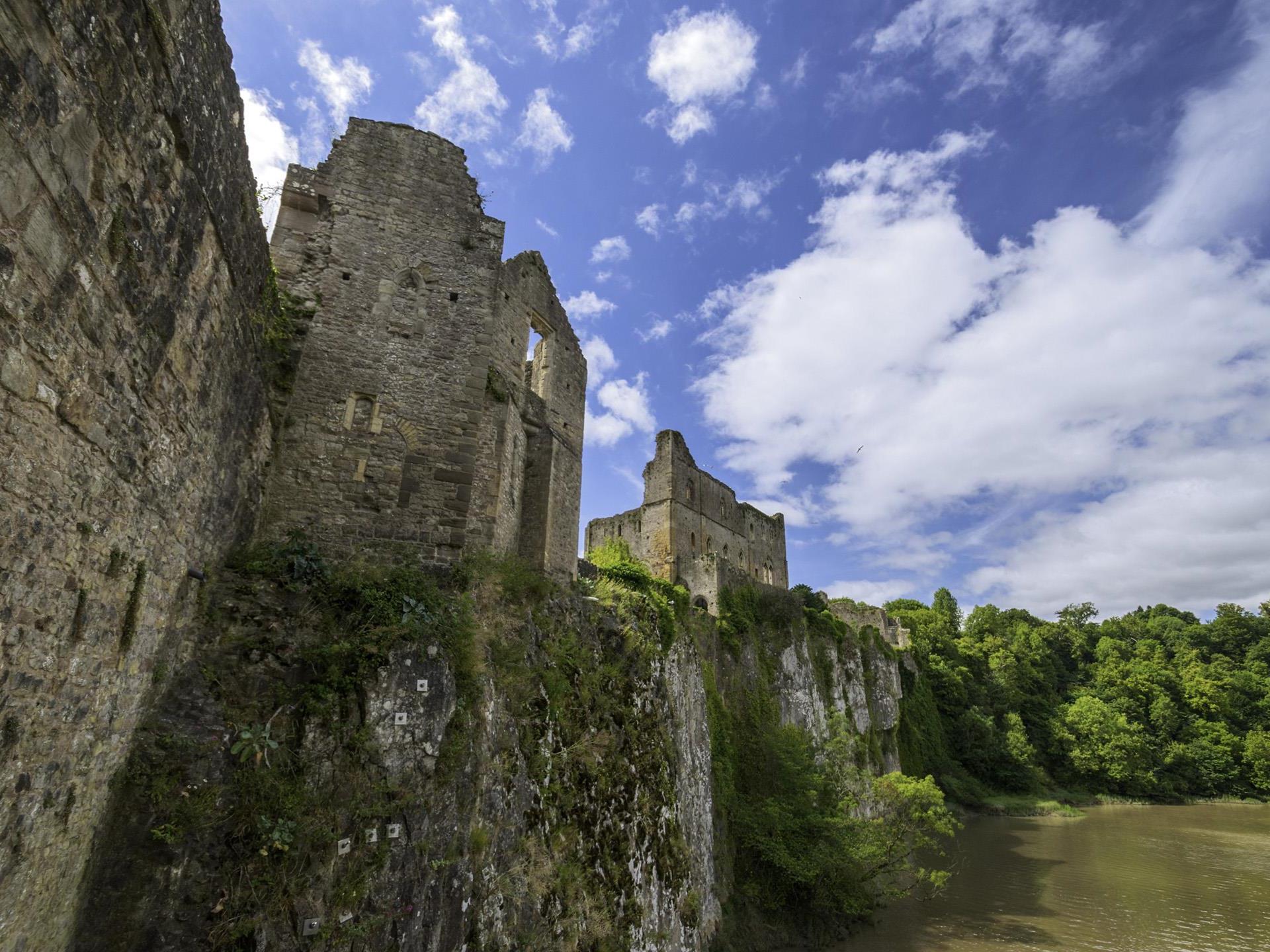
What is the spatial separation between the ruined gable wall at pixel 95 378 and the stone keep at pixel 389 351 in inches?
85.1

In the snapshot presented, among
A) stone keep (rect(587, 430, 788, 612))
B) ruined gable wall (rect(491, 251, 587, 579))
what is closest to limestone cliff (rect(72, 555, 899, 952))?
ruined gable wall (rect(491, 251, 587, 579))

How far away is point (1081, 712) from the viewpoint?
4494 centimetres

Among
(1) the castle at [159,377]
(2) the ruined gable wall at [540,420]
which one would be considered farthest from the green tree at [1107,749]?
(1) the castle at [159,377]

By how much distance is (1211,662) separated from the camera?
178ft

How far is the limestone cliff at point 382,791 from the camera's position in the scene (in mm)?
4844

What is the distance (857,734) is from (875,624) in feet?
44.2

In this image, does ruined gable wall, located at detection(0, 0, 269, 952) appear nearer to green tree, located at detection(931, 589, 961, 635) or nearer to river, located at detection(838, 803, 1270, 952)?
river, located at detection(838, 803, 1270, 952)

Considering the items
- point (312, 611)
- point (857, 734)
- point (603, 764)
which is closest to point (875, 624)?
point (857, 734)

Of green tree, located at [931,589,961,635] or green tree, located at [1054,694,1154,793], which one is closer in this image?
green tree, located at [1054,694,1154,793]

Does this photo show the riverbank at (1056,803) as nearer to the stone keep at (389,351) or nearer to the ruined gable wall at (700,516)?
the ruined gable wall at (700,516)

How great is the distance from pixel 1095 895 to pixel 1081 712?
28576mm

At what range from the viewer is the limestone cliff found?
15.9 ft

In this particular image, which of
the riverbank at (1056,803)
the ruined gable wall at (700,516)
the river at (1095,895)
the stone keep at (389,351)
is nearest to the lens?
the stone keep at (389,351)

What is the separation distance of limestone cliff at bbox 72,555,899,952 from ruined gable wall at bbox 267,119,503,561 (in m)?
1.31
